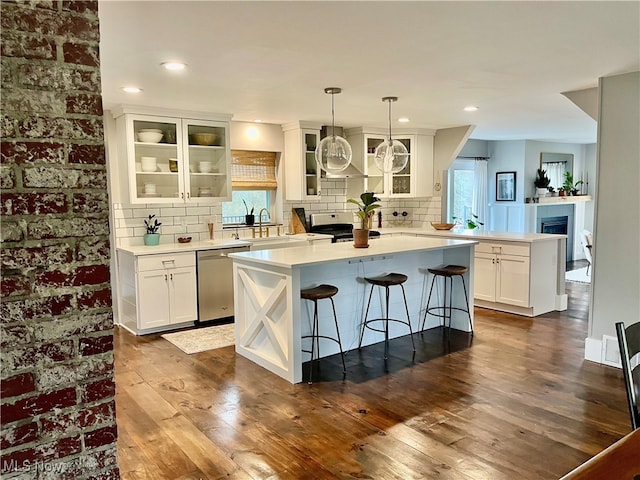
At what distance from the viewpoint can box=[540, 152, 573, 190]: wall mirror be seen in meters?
9.23

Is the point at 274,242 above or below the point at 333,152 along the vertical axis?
below

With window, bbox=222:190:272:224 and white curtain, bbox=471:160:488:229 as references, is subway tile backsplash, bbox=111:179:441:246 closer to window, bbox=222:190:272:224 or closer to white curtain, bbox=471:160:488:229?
window, bbox=222:190:272:224

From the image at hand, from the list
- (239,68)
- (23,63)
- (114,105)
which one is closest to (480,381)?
(239,68)

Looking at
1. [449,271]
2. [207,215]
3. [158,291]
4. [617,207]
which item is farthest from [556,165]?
[158,291]

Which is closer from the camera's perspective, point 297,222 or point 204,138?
point 204,138

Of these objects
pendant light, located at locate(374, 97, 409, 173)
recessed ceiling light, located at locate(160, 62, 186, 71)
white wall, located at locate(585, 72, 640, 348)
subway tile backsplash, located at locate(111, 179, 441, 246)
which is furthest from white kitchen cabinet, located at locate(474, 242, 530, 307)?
recessed ceiling light, located at locate(160, 62, 186, 71)

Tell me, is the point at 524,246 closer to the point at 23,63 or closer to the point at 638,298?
the point at 638,298

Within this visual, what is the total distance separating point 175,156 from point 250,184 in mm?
1124

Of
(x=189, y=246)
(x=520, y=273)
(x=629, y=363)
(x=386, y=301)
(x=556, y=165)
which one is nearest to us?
(x=629, y=363)

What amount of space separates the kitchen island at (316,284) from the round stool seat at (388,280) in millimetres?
172

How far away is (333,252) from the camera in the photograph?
4.16m

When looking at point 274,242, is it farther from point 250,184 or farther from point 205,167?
point 205,167

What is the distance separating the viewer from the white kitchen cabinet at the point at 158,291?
16.0ft

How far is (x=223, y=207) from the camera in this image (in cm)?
611
